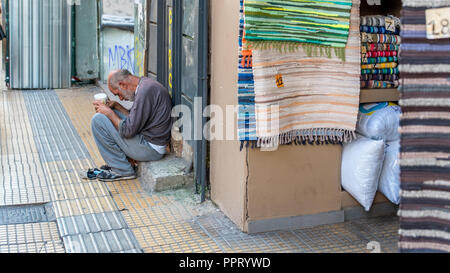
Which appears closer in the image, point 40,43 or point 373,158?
point 373,158

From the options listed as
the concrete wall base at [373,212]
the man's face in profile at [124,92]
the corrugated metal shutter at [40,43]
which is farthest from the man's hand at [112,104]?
the corrugated metal shutter at [40,43]

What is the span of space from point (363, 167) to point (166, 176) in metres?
1.88

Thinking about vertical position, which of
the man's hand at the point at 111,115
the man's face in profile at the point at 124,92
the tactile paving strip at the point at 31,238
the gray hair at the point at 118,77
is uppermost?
the gray hair at the point at 118,77

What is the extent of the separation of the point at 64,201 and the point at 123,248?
3.83 ft

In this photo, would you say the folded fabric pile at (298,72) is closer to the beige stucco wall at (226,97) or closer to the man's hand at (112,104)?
the beige stucco wall at (226,97)

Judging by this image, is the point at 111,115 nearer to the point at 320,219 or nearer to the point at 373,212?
the point at 320,219

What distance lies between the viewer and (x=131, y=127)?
5.82 metres

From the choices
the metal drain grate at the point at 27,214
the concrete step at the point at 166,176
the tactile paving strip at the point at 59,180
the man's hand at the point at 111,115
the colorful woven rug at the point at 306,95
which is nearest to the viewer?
the colorful woven rug at the point at 306,95

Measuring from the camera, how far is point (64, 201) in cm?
548

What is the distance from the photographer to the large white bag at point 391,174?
15.9 feet

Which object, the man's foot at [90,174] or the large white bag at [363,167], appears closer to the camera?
the large white bag at [363,167]

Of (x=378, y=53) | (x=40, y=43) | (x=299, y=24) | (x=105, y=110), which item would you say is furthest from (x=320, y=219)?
(x=40, y=43)

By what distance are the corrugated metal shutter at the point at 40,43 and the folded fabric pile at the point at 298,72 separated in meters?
6.51
